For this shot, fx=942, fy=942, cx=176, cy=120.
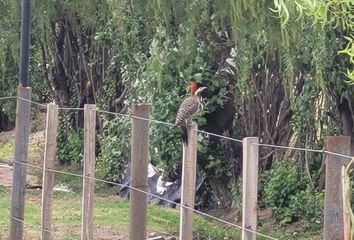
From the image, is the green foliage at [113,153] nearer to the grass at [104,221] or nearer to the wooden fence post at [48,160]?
the grass at [104,221]

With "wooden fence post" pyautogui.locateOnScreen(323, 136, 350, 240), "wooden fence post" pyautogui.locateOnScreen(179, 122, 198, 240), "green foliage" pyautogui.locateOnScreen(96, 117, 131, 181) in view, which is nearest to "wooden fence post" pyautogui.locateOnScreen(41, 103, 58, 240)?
"wooden fence post" pyautogui.locateOnScreen(179, 122, 198, 240)

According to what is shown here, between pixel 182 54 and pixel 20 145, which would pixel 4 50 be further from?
pixel 20 145

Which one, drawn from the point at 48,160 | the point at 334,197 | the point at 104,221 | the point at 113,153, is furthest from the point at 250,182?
the point at 113,153

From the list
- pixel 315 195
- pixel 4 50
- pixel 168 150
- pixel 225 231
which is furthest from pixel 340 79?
pixel 4 50

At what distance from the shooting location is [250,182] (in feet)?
16.6

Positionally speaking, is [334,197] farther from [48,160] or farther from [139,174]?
[48,160]

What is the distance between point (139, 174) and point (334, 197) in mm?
2073

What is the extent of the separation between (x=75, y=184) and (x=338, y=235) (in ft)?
34.6

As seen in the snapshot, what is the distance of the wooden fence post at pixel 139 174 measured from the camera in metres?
6.02

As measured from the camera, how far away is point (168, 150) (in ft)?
40.1

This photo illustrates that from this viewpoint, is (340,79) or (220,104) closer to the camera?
(340,79)

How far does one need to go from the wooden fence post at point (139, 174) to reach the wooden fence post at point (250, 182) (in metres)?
1.11

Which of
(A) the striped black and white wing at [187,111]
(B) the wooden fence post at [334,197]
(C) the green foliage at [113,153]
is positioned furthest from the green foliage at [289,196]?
(B) the wooden fence post at [334,197]

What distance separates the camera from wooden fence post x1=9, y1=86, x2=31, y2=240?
750 cm
